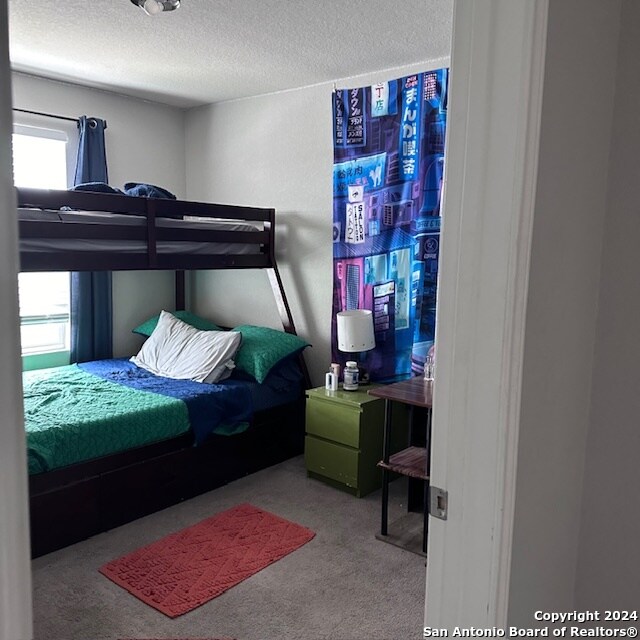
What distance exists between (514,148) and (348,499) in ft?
8.51

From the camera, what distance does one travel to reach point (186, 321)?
13.9 feet

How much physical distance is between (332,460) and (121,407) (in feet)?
3.87

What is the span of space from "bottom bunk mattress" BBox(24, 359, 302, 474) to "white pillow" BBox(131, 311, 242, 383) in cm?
8

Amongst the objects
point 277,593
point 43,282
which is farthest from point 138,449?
point 43,282

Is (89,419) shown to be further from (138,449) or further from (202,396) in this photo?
(202,396)

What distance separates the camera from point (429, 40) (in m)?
2.88

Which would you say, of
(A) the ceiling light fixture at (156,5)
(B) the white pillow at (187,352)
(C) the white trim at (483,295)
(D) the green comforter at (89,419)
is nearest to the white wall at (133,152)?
(B) the white pillow at (187,352)

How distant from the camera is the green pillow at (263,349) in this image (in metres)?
3.48

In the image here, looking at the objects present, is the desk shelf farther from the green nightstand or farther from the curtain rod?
the curtain rod

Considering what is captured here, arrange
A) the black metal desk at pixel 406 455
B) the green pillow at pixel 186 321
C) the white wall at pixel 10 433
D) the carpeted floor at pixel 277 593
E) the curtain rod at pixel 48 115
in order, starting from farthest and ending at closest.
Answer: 1. the green pillow at pixel 186 321
2. the curtain rod at pixel 48 115
3. the black metal desk at pixel 406 455
4. the carpeted floor at pixel 277 593
5. the white wall at pixel 10 433

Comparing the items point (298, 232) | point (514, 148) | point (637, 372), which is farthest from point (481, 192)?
point (298, 232)

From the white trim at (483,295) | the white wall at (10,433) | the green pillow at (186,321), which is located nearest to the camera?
the white wall at (10,433)

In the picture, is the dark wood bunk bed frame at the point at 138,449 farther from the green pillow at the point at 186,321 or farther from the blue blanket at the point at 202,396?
the green pillow at the point at 186,321

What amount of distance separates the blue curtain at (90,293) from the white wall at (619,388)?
3366 millimetres
